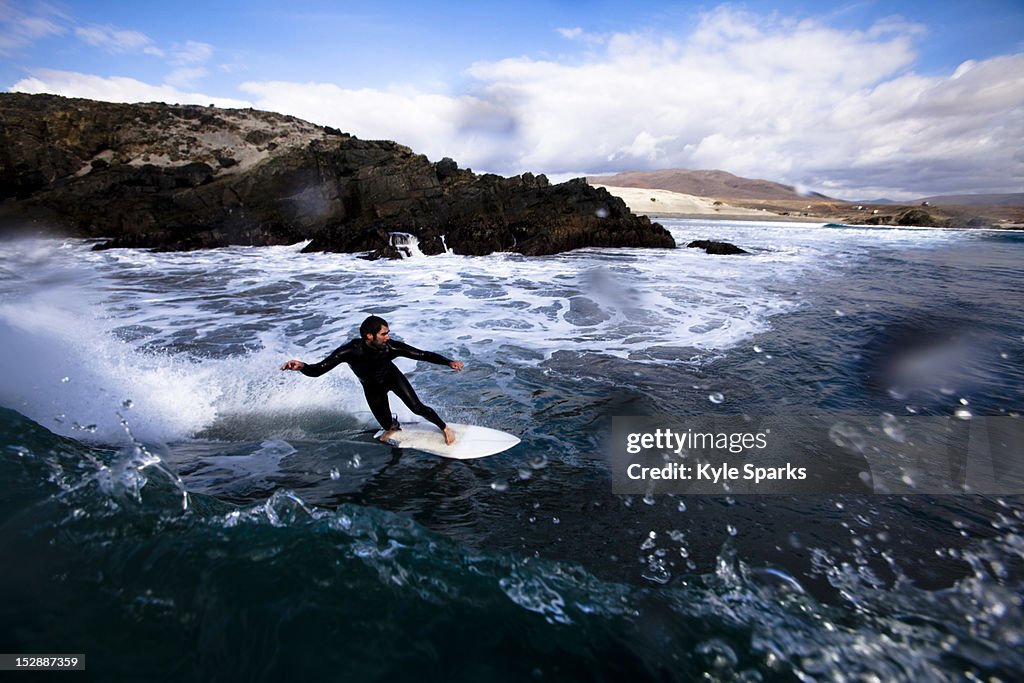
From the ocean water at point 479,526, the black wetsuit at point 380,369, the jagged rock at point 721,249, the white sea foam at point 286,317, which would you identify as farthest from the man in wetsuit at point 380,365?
the jagged rock at point 721,249

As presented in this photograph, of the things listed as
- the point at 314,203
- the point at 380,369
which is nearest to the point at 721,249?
the point at 314,203

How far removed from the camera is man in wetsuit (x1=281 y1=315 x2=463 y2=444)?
469cm

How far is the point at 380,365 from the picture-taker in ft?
16.3

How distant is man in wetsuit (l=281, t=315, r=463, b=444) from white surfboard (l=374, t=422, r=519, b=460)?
0.10 m

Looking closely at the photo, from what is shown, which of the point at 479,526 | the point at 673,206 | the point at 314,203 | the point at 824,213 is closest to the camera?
the point at 479,526

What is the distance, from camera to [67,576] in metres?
2.58

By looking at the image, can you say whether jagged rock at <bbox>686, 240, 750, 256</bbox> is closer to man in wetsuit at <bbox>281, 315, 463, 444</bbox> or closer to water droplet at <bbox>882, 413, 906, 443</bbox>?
water droplet at <bbox>882, 413, 906, 443</bbox>

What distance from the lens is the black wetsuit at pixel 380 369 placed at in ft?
16.0

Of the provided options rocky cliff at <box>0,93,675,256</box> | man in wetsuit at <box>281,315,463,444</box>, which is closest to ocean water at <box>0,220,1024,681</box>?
man in wetsuit at <box>281,315,463,444</box>

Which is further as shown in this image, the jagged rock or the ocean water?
the jagged rock

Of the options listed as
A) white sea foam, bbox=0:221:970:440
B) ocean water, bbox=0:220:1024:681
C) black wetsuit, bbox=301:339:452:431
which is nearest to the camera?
ocean water, bbox=0:220:1024:681

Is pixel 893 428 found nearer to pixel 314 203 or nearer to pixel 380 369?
pixel 380 369

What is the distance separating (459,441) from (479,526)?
5.00 ft

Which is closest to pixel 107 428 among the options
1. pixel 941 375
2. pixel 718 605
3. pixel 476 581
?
pixel 476 581
